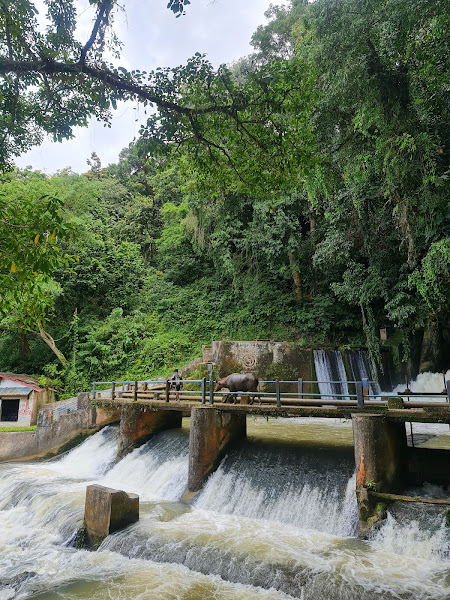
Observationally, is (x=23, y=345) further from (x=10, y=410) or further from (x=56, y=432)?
(x=56, y=432)

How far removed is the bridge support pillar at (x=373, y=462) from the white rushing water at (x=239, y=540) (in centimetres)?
36

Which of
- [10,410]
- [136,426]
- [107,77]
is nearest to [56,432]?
[10,410]

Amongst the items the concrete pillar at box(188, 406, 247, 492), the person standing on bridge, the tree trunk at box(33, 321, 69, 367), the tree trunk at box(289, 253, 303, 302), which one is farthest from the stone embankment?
the tree trunk at box(289, 253, 303, 302)

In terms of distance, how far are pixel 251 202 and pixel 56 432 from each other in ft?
54.6

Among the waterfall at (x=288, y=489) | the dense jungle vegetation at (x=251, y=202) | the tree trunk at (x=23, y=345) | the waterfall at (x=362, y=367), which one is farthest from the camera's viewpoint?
the tree trunk at (x=23, y=345)

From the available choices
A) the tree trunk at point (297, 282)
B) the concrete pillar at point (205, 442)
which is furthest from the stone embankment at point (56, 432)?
the tree trunk at point (297, 282)

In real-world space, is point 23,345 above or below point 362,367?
above

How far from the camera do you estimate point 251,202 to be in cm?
2452

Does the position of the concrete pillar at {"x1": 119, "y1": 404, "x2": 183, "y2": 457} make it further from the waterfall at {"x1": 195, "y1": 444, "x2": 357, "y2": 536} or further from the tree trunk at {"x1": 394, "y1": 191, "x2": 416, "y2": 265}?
the tree trunk at {"x1": 394, "y1": 191, "x2": 416, "y2": 265}

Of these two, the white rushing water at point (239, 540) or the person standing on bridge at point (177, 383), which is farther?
the person standing on bridge at point (177, 383)

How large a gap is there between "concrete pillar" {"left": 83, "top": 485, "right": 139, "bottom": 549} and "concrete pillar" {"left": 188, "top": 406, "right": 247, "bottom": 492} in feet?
6.83

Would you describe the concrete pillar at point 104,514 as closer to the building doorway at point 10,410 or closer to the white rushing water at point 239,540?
the white rushing water at point 239,540

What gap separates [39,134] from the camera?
655 centimetres

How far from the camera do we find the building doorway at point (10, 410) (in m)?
18.7
